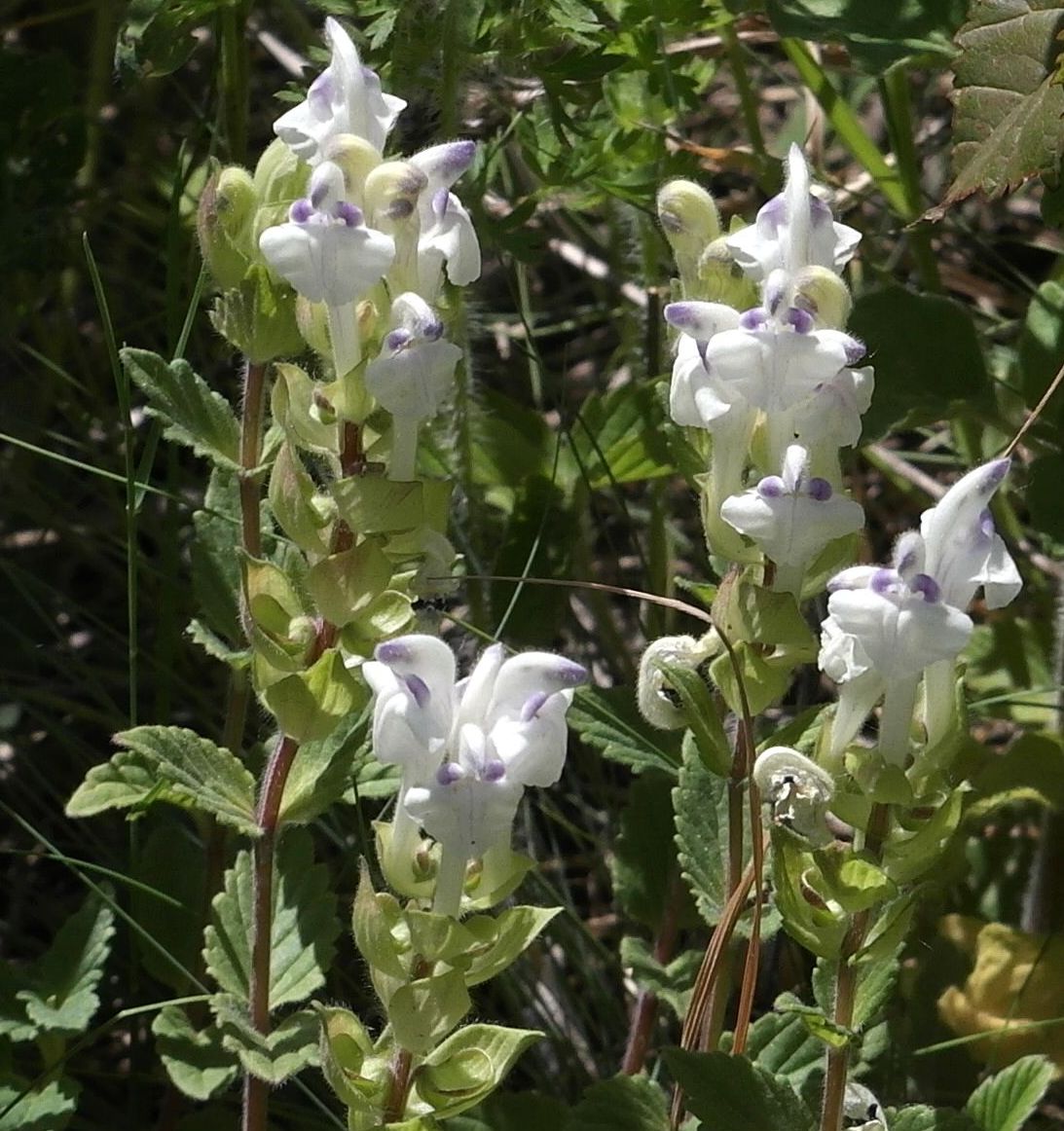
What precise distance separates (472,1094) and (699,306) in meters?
Result: 0.56

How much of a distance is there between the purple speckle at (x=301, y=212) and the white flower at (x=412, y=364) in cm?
9

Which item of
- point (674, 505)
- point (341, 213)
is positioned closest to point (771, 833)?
point (341, 213)

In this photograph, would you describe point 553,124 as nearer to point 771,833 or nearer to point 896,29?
point 896,29

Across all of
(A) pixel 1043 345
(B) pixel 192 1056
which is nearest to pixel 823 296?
(A) pixel 1043 345

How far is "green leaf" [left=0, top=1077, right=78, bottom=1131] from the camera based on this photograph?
1401 mm

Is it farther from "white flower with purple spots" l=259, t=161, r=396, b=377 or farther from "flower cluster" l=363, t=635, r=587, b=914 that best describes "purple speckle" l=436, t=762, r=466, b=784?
"white flower with purple spots" l=259, t=161, r=396, b=377

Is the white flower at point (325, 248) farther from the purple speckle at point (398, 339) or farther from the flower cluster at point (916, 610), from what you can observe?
the flower cluster at point (916, 610)

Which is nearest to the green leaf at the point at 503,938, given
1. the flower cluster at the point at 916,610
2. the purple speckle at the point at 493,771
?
the purple speckle at the point at 493,771

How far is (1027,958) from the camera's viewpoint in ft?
5.61

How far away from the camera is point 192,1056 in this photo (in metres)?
1.48

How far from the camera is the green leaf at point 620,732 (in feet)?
4.79

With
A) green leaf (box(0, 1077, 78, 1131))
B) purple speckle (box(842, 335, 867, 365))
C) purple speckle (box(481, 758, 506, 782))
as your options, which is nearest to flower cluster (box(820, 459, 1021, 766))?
purple speckle (box(842, 335, 867, 365))

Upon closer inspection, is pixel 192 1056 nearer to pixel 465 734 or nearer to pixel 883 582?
pixel 465 734

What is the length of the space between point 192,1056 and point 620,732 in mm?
505
